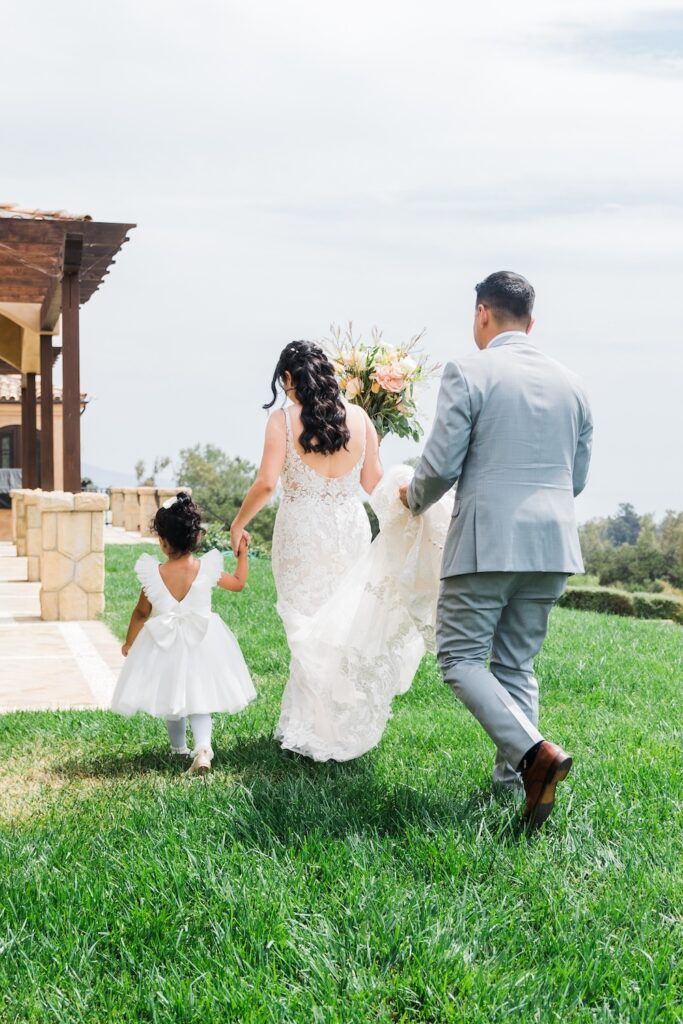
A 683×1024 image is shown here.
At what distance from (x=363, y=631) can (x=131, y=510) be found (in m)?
22.0

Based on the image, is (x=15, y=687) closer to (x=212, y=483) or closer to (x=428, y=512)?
(x=428, y=512)

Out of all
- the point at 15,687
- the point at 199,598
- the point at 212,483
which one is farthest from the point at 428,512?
the point at 212,483

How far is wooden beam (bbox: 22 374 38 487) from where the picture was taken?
19.8 metres

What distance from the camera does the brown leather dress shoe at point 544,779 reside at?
377cm

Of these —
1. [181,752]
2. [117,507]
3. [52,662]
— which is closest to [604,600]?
[117,507]

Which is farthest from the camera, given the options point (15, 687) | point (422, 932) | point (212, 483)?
point (212, 483)

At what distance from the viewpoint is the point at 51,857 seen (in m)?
3.74

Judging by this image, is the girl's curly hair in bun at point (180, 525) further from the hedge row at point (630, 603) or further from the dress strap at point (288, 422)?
the hedge row at point (630, 603)

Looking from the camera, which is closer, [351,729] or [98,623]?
[351,729]

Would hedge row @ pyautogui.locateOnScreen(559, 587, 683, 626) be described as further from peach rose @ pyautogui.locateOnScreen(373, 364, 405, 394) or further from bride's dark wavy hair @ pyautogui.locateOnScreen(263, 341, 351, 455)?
bride's dark wavy hair @ pyautogui.locateOnScreen(263, 341, 351, 455)

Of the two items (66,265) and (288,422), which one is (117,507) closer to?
(66,265)

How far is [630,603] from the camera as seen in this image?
2530cm

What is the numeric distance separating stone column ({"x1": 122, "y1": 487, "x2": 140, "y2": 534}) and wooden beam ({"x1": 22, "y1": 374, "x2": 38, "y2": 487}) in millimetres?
4857

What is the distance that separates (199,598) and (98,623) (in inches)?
222
